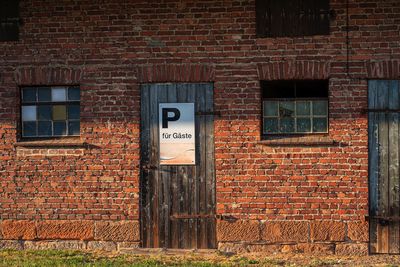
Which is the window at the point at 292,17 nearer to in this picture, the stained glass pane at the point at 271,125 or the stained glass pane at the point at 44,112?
the stained glass pane at the point at 271,125

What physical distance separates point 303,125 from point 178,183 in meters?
1.98

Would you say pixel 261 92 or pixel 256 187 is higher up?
pixel 261 92

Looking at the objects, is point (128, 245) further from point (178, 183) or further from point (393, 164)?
point (393, 164)

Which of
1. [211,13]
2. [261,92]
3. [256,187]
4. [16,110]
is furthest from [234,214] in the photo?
[16,110]

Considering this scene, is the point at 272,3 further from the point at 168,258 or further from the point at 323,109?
the point at 168,258

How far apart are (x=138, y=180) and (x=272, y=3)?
10.4 ft

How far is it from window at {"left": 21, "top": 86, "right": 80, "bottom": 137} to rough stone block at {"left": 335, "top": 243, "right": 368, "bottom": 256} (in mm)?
4153

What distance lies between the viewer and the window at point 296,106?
334 inches

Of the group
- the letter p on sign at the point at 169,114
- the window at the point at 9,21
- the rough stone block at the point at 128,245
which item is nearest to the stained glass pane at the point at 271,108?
the letter p on sign at the point at 169,114

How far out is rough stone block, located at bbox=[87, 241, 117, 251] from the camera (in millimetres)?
8789

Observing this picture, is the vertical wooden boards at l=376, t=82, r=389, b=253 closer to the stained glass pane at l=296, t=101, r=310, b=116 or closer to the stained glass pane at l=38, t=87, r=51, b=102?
the stained glass pane at l=296, t=101, r=310, b=116

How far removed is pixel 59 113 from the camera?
29.1 feet

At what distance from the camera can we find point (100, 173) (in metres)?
8.73

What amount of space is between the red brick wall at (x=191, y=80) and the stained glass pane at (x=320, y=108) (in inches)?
6.9
